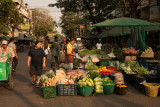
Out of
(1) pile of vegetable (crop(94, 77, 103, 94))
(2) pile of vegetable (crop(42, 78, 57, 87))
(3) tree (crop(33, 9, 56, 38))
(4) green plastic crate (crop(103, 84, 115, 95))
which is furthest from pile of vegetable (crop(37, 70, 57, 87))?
(3) tree (crop(33, 9, 56, 38))

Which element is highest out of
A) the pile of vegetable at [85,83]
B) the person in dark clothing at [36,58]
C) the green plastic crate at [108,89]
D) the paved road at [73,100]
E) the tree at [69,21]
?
the tree at [69,21]

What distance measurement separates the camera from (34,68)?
7.30m

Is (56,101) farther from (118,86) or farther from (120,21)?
(120,21)

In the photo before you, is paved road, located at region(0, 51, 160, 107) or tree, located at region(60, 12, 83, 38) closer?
paved road, located at region(0, 51, 160, 107)

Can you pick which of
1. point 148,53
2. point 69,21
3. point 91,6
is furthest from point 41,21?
point 148,53

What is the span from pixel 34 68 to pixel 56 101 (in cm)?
210

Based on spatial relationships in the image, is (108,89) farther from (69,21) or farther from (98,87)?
(69,21)

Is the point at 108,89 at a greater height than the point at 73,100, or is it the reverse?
the point at 108,89

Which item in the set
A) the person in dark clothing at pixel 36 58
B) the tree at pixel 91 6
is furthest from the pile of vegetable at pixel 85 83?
the tree at pixel 91 6

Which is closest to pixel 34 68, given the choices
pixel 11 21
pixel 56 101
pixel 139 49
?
pixel 56 101

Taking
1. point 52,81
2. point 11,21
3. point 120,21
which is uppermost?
point 11,21

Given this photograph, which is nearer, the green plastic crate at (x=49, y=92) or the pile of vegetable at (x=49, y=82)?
the green plastic crate at (x=49, y=92)

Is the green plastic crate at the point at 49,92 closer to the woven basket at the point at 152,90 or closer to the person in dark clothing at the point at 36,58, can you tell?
the person in dark clothing at the point at 36,58

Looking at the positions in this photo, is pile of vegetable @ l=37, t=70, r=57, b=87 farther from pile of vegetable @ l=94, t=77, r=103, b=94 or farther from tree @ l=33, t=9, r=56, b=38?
tree @ l=33, t=9, r=56, b=38
